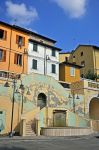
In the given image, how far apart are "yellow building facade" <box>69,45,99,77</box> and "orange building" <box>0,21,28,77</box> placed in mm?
16697

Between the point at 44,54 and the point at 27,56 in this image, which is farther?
the point at 44,54

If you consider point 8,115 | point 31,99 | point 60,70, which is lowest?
point 8,115

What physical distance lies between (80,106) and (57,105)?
358 centimetres

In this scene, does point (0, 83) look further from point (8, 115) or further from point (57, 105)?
point (57, 105)

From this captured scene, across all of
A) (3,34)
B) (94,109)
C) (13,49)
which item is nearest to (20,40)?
(13,49)

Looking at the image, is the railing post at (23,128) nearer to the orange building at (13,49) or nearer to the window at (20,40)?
the orange building at (13,49)

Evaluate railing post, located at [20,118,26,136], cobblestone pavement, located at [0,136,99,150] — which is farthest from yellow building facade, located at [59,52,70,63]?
cobblestone pavement, located at [0,136,99,150]

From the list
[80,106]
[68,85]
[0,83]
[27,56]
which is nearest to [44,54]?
[27,56]

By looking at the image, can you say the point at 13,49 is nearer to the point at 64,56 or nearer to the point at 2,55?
the point at 2,55

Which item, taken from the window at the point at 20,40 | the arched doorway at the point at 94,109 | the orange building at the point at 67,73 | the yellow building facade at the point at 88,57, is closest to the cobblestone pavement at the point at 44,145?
the arched doorway at the point at 94,109

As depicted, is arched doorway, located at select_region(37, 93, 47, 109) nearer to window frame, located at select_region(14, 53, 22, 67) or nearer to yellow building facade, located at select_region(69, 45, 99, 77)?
window frame, located at select_region(14, 53, 22, 67)

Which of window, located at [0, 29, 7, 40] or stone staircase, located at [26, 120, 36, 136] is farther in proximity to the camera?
window, located at [0, 29, 7, 40]

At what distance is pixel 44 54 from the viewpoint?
137 feet

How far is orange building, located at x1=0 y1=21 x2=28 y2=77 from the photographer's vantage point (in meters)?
36.3
